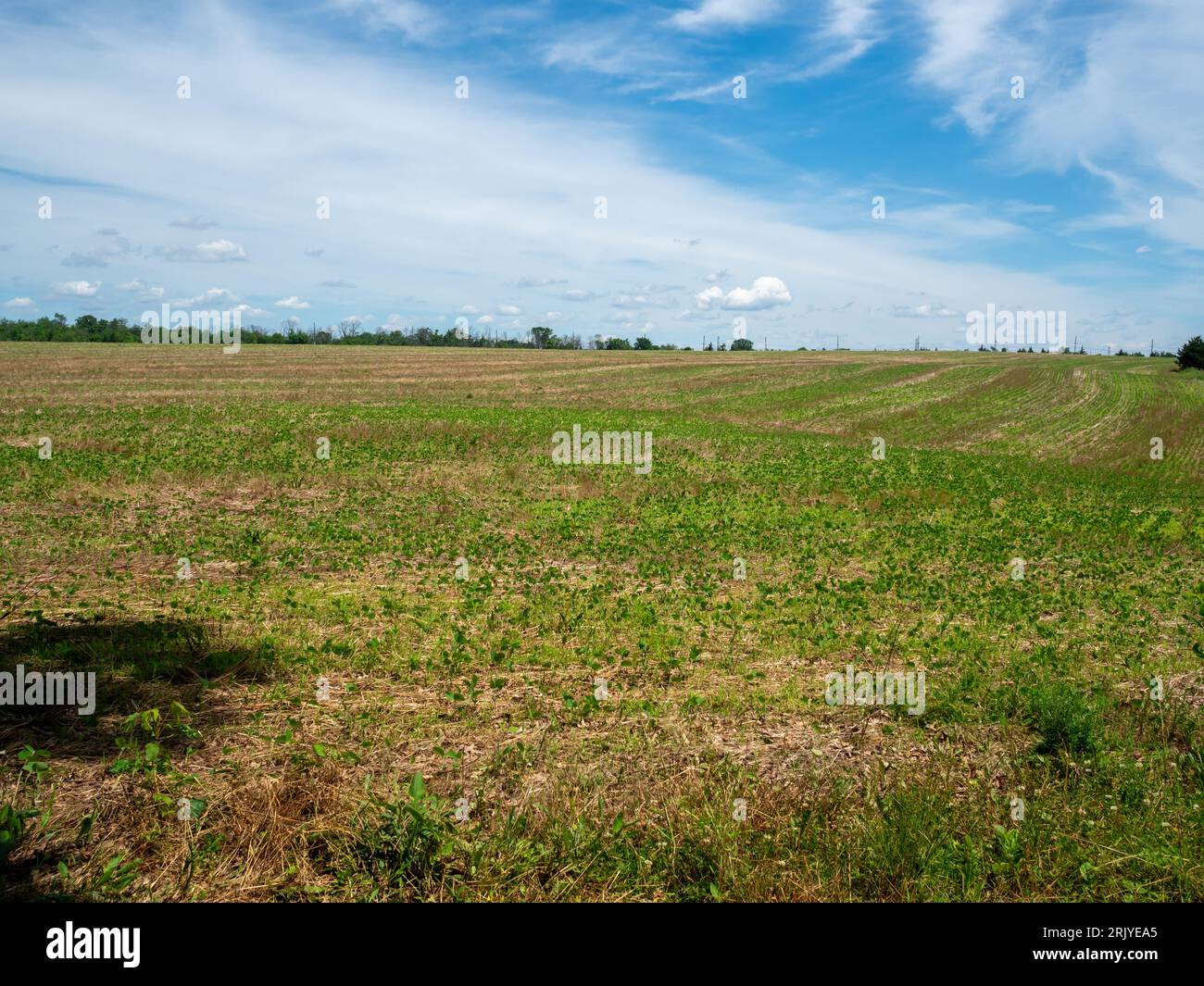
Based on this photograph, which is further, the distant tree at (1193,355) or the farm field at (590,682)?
the distant tree at (1193,355)

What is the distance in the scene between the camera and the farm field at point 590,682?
5430mm

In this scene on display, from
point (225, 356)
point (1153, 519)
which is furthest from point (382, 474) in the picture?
point (225, 356)

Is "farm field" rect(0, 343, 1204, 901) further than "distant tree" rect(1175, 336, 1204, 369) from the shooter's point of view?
No

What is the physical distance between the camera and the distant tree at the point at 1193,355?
3017 inches

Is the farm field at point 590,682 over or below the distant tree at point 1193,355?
below

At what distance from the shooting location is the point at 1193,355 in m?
77.5

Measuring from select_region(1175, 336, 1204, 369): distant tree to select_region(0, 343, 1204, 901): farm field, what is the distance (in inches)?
2639

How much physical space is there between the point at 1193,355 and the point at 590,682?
91.4 meters

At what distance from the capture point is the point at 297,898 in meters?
5.08

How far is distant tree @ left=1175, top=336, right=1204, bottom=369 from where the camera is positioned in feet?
251

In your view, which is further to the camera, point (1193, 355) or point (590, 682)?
point (1193, 355)

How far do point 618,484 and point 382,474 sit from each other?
23.0 feet

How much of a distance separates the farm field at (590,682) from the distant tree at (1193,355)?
67033 mm
